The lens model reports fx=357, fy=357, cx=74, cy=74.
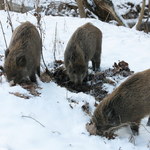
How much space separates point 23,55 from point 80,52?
1425 millimetres

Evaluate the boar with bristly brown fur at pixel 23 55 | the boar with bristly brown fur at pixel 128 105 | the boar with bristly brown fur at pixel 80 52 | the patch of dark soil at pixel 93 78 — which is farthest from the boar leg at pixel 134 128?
the boar with bristly brown fur at pixel 23 55

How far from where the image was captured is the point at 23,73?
723 centimetres

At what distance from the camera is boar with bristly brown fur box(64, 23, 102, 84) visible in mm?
7930

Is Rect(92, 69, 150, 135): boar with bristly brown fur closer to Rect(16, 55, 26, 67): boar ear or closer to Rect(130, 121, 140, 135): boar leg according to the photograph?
Rect(130, 121, 140, 135): boar leg

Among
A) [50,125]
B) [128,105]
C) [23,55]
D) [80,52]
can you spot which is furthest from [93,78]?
[50,125]

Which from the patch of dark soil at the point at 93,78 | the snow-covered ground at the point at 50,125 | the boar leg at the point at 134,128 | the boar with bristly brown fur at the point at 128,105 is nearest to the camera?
the snow-covered ground at the point at 50,125

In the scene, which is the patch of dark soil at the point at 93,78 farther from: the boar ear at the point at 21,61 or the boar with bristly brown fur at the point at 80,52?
the boar ear at the point at 21,61

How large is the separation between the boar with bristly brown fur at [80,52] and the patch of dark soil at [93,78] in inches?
7.2

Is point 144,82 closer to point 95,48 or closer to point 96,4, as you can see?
point 95,48

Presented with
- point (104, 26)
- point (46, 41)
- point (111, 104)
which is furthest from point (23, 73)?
point (104, 26)

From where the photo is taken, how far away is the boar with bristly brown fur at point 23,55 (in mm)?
7012

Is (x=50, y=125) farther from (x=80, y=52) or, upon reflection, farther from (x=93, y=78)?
(x=93, y=78)

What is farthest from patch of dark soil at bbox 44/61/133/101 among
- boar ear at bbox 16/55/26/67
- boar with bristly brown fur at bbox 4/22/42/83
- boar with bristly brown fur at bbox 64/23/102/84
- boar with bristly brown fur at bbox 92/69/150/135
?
boar with bristly brown fur at bbox 92/69/150/135

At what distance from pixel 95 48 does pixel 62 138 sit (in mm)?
3985
